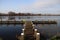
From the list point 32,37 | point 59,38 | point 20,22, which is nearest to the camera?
point 59,38

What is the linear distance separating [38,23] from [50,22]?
3.07ft

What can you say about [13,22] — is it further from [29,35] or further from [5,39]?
[29,35]

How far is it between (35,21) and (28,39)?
7.29 metres

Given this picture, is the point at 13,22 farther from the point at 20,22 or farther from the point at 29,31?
the point at 29,31

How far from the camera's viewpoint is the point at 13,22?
1100 centimetres

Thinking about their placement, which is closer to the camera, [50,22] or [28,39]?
Answer: [28,39]

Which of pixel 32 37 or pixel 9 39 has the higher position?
pixel 32 37

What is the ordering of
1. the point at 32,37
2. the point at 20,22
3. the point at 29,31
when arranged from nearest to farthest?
the point at 32,37
the point at 29,31
the point at 20,22

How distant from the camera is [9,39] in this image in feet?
16.6

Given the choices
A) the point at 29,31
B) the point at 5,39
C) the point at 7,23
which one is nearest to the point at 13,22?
the point at 7,23

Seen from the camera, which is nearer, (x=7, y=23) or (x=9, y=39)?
(x=9, y=39)

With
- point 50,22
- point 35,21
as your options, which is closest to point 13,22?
point 35,21

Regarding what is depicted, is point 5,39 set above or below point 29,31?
below

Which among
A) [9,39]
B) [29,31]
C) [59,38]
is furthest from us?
[9,39]
